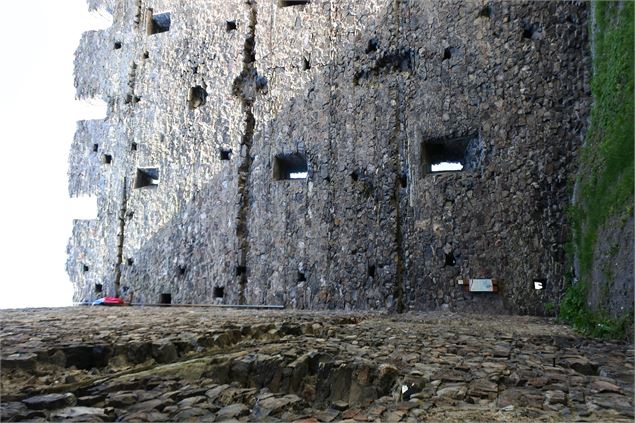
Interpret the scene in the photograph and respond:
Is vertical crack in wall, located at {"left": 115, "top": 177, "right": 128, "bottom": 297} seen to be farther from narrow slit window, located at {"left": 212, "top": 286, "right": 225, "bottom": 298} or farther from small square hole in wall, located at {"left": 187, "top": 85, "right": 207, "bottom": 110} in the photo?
narrow slit window, located at {"left": 212, "top": 286, "right": 225, "bottom": 298}

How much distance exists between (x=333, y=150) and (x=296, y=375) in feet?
18.0

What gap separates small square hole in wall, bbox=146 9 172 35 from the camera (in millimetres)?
10130

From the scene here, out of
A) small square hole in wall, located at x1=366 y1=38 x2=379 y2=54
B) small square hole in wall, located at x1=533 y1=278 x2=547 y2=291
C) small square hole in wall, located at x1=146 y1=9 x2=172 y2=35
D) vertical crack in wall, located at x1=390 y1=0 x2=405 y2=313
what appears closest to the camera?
small square hole in wall, located at x1=533 y1=278 x2=547 y2=291

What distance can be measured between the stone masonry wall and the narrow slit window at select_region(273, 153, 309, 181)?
13 centimetres

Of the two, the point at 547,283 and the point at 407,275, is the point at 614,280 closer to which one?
the point at 547,283

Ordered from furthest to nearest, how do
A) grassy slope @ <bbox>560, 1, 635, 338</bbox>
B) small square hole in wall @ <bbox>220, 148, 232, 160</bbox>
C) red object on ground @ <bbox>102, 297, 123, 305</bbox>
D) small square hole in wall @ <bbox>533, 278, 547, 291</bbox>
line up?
small square hole in wall @ <bbox>220, 148, 232, 160</bbox> → red object on ground @ <bbox>102, 297, 123, 305</bbox> → small square hole in wall @ <bbox>533, 278, 547, 291</bbox> → grassy slope @ <bbox>560, 1, 635, 338</bbox>

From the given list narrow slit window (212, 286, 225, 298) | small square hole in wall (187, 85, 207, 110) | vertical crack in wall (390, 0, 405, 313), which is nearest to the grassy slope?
vertical crack in wall (390, 0, 405, 313)

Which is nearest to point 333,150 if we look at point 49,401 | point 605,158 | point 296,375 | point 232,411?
point 605,158

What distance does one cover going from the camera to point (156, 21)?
10.4 m

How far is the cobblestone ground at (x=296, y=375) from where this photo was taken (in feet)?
6.75

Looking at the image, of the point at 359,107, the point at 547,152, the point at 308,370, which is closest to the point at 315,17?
the point at 359,107

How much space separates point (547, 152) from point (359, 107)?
2862 mm

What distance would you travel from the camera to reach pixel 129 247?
9.37m

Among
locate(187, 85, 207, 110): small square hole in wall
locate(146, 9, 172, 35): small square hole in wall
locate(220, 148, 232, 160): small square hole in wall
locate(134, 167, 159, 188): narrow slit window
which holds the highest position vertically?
locate(146, 9, 172, 35): small square hole in wall
